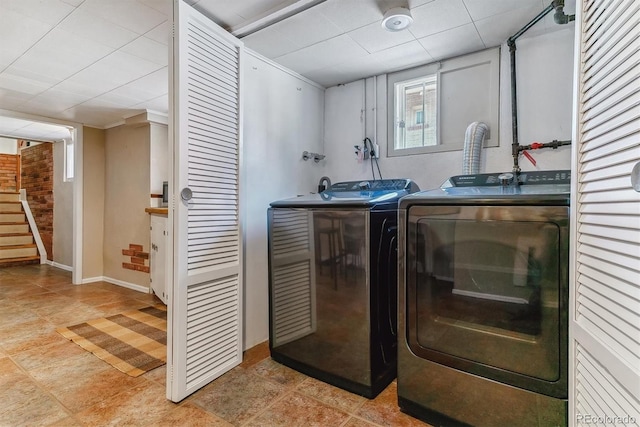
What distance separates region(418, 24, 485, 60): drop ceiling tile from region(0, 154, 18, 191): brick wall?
8026mm

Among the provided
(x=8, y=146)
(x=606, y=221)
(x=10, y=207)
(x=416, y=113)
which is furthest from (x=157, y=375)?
(x=8, y=146)

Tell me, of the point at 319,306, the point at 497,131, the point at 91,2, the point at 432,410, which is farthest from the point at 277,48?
the point at 432,410

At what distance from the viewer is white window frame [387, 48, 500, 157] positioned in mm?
2244

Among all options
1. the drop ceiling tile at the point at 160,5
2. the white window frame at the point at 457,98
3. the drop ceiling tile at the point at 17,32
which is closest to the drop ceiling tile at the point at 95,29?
the drop ceiling tile at the point at 17,32

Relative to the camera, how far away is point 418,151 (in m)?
2.55

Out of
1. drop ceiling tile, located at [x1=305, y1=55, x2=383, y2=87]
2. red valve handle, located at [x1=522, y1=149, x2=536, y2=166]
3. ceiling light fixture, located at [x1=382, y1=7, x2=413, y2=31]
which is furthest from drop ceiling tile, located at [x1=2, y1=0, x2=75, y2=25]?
red valve handle, located at [x1=522, y1=149, x2=536, y2=166]

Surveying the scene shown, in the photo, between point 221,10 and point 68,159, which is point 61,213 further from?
point 221,10

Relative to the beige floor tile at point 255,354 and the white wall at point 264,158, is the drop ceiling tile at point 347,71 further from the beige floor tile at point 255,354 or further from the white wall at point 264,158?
the beige floor tile at point 255,354

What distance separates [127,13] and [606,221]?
2486mm

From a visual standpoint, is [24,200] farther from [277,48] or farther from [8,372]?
[277,48]

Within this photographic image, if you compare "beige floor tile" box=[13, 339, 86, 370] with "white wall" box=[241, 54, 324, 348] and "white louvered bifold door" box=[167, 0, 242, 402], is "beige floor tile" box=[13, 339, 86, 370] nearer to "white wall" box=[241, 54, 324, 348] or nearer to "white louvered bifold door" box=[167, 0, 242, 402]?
"white louvered bifold door" box=[167, 0, 242, 402]

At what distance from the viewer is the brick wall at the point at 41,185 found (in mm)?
5629

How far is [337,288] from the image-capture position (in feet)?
6.10

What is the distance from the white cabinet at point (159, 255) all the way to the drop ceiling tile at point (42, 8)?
5.89ft
